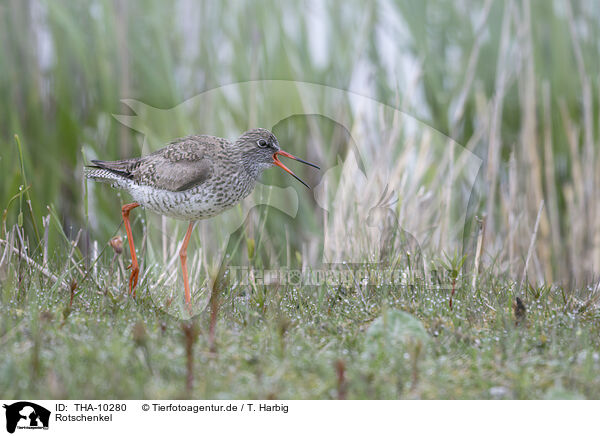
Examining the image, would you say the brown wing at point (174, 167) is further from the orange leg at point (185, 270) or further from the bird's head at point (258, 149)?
the orange leg at point (185, 270)

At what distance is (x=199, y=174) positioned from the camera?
3221 millimetres

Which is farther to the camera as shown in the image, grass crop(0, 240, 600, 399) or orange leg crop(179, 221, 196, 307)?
orange leg crop(179, 221, 196, 307)

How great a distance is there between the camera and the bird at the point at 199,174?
10.6 feet

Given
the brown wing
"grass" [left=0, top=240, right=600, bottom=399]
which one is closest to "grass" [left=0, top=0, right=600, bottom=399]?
"grass" [left=0, top=240, right=600, bottom=399]

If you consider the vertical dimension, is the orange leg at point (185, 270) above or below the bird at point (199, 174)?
below

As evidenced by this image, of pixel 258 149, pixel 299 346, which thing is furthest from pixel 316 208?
pixel 299 346

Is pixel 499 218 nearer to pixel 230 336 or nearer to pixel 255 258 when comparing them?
pixel 255 258

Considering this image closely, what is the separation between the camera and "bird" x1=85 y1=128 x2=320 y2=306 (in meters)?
3.22

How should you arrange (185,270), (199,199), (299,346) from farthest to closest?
(185,270)
(199,199)
(299,346)

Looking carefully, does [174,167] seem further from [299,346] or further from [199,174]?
[299,346]

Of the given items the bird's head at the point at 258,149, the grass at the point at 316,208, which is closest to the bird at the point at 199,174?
the bird's head at the point at 258,149

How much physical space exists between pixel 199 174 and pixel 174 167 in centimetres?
15

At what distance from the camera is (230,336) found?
284cm

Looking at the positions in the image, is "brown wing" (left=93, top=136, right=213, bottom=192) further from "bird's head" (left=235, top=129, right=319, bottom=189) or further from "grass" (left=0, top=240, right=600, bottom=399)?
"grass" (left=0, top=240, right=600, bottom=399)
